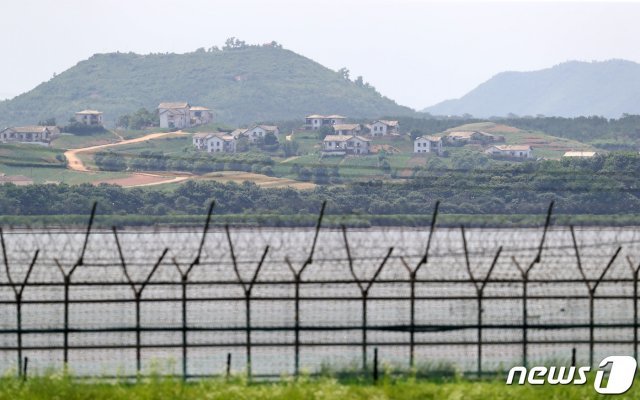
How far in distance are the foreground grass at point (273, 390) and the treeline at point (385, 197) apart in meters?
88.9

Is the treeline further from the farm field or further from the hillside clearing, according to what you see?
the farm field

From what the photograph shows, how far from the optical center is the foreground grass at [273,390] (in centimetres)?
3002

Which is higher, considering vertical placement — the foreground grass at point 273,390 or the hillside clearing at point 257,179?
the foreground grass at point 273,390

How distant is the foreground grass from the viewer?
3002cm

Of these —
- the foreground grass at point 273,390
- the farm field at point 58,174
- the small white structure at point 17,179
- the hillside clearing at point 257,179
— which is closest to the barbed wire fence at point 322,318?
the foreground grass at point 273,390

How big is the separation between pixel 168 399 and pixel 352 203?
3806 inches

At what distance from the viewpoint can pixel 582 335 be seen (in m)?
58.3

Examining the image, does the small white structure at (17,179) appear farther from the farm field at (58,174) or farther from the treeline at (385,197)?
the treeline at (385,197)

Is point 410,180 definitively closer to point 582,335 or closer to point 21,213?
point 21,213

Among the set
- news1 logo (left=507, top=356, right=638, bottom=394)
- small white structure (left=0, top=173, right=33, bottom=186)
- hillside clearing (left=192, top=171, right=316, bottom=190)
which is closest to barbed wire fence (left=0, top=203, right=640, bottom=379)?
news1 logo (left=507, top=356, right=638, bottom=394)

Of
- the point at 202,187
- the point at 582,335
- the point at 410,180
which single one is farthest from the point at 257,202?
the point at 582,335

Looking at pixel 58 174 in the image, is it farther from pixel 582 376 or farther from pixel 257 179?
pixel 582 376

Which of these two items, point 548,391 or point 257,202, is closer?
point 548,391

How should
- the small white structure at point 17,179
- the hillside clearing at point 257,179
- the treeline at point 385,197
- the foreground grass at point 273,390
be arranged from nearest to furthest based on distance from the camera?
the foreground grass at point 273,390, the treeline at point 385,197, the hillside clearing at point 257,179, the small white structure at point 17,179
